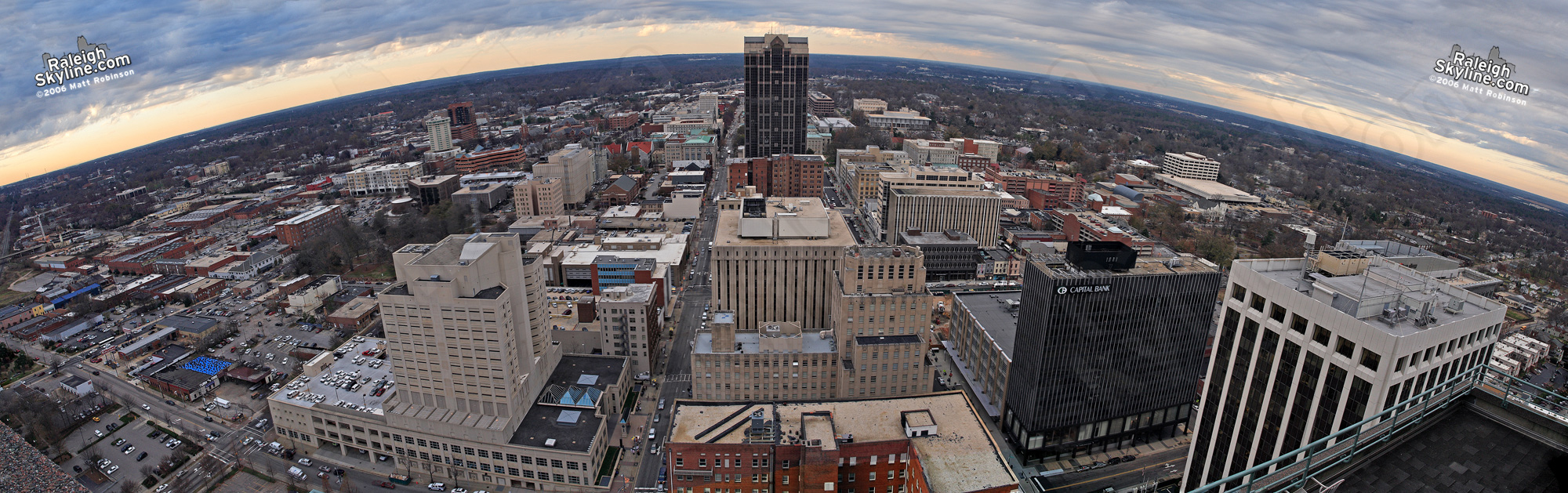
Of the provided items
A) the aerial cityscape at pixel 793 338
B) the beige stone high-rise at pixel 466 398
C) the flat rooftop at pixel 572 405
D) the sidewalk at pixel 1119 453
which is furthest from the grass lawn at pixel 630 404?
the sidewalk at pixel 1119 453

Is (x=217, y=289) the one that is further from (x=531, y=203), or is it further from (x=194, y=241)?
(x=531, y=203)

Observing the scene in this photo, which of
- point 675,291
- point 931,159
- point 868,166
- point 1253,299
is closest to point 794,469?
point 1253,299

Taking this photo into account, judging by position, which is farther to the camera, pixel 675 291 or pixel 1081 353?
pixel 675 291

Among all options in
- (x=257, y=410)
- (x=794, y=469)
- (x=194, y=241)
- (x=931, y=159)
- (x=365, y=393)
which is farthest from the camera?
(x=931, y=159)

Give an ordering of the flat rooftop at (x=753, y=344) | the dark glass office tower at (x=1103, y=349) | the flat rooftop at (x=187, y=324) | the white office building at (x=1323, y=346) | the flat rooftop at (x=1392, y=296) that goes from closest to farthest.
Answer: the white office building at (x=1323, y=346) → the flat rooftop at (x=1392, y=296) → the dark glass office tower at (x=1103, y=349) → the flat rooftop at (x=753, y=344) → the flat rooftop at (x=187, y=324)

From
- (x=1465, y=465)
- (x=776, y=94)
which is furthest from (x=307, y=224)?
(x=1465, y=465)

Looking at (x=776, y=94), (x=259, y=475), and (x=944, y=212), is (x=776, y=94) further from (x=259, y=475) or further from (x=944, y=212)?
(x=259, y=475)

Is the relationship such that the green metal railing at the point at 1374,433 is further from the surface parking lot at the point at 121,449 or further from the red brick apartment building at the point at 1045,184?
the red brick apartment building at the point at 1045,184
